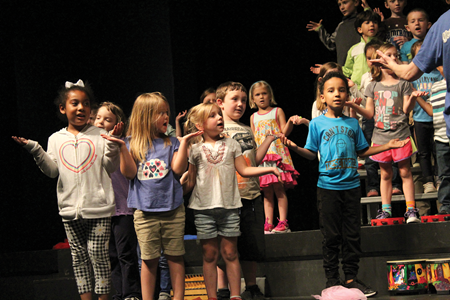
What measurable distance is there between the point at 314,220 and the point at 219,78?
7.22 feet

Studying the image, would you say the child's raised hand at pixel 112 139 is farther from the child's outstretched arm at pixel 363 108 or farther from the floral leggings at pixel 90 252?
the child's outstretched arm at pixel 363 108

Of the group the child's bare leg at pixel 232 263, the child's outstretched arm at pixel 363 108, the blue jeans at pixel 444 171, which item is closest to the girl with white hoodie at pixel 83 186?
the child's bare leg at pixel 232 263

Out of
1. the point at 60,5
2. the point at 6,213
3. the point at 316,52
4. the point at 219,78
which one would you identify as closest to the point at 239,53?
the point at 219,78

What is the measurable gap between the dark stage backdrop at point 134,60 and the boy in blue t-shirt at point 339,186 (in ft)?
7.94

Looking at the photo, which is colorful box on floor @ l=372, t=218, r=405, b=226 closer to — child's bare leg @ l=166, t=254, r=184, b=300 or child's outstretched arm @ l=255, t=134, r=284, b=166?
child's outstretched arm @ l=255, t=134, r=284, b=166

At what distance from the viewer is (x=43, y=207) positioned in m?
5.37

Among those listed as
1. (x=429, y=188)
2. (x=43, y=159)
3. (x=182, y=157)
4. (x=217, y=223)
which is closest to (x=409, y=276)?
(x=429, y=188)

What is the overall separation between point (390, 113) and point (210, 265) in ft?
7.06

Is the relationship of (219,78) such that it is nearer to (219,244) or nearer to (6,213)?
(6,213)

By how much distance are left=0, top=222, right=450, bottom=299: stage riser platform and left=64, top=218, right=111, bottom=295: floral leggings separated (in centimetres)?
102

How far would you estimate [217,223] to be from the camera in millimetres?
3088

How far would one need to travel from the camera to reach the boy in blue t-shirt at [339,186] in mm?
3246

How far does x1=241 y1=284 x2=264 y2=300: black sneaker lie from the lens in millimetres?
3293

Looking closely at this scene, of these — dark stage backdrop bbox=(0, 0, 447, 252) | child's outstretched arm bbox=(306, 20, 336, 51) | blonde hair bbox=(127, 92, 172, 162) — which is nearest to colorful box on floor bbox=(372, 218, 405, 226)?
blonde hair bbox=(127, 92, 172, 162)
